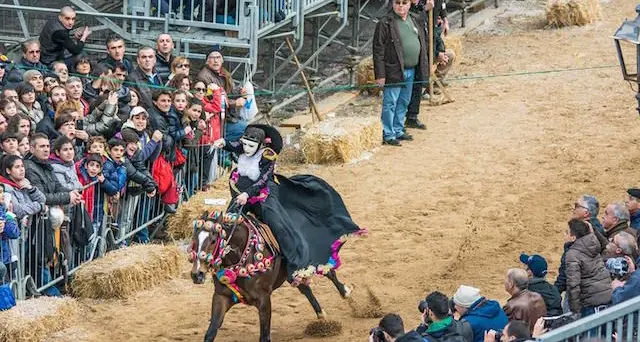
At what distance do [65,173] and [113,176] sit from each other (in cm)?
82

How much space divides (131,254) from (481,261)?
393 cm

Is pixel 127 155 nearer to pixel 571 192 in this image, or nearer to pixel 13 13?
pixel 571 192

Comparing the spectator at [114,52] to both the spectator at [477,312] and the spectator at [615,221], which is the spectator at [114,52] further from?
the spectator at [477,312]

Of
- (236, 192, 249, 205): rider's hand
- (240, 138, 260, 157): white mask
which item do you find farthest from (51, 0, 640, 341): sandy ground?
(240, 138, 260, 157): white mask

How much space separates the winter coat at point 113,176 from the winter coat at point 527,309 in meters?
5.37

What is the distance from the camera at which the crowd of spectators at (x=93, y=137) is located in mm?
15297

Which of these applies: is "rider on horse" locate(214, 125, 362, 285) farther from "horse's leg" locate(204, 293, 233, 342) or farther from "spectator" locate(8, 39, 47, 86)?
"spectator" locate(8, 39, 47, 86)

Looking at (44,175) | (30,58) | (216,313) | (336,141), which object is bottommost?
(216,313)

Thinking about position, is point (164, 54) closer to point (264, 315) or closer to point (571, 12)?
point (264, 315)

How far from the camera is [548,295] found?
1289cm

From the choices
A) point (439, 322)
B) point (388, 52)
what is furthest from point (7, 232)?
point (388, 52)

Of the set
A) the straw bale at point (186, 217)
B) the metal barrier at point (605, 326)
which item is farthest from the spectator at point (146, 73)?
the metal barrier at point (605, 326)

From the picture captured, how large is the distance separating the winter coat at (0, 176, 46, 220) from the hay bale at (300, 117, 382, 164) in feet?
19.4

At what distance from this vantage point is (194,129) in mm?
18234
